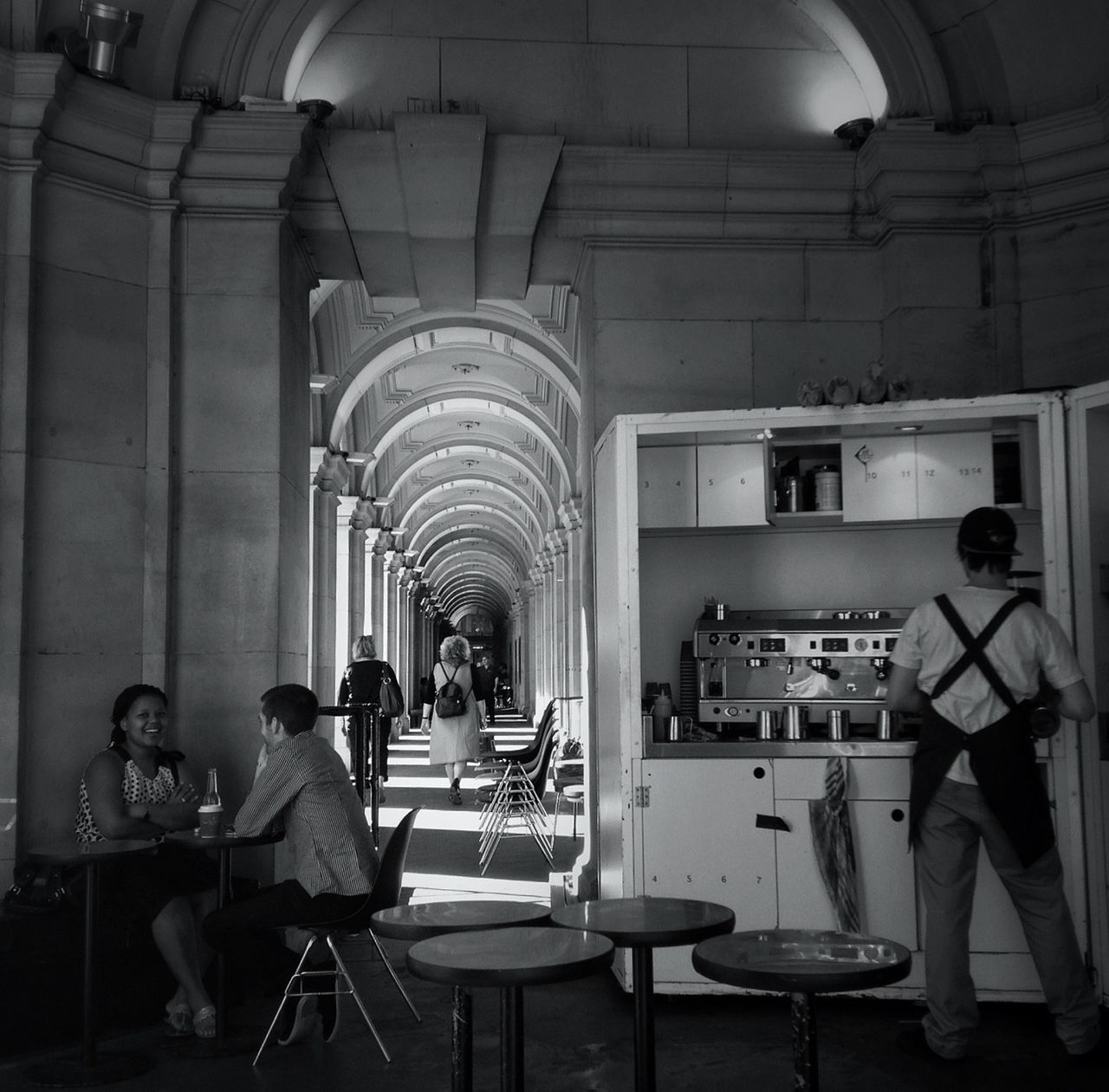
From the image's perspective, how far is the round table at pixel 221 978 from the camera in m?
4.16

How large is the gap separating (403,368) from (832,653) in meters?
11.4

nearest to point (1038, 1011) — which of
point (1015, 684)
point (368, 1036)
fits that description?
point (1015, 684)

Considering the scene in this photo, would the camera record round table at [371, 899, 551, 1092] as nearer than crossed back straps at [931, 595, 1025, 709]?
Yes

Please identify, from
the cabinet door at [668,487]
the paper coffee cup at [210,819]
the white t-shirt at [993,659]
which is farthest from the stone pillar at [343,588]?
the white t-shirt at [993,659]

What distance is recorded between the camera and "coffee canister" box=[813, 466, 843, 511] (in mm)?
5355

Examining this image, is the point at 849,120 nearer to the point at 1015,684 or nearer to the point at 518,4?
the point at 518,4

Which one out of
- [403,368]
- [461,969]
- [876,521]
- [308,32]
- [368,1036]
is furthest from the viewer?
[403,368]

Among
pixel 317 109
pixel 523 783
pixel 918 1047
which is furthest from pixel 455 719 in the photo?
pixel 918 1047

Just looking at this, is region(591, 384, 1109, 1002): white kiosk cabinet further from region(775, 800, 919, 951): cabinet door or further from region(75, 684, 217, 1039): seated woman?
region(75, 684, 217, 1039): seated woman

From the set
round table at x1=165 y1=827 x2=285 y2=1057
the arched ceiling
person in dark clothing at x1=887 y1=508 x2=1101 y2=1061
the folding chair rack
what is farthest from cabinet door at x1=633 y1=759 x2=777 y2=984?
the folding chair rack

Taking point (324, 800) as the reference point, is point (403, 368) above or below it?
above

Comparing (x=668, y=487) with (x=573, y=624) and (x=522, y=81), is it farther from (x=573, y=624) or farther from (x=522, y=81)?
(x=573, y=624)

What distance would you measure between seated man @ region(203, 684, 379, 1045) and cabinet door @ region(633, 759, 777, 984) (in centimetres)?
123

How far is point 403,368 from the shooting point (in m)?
16.0
